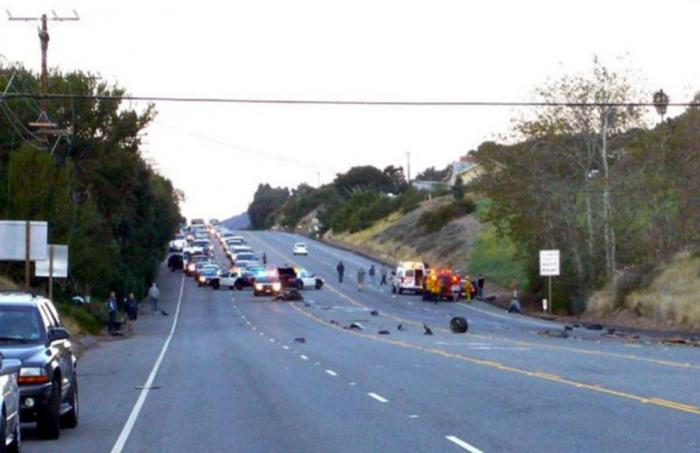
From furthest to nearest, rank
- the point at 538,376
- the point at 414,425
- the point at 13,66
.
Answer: the point at 13,66 → the point at 538,376 → the point at 414,425

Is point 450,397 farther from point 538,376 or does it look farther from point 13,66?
point 13,66

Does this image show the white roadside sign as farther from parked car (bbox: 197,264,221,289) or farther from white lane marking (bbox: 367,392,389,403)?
white lane marking (bbox: 367,392,389,403)

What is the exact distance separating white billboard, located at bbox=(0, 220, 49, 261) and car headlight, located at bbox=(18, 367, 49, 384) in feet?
86.6

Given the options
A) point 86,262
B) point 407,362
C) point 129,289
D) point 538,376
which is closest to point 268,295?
point 129,289

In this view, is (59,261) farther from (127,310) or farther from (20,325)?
(20,325)

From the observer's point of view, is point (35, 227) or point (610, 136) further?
point (610, 136)

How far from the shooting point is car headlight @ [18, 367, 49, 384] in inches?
634

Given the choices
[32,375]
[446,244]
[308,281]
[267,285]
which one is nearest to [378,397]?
[32,375]

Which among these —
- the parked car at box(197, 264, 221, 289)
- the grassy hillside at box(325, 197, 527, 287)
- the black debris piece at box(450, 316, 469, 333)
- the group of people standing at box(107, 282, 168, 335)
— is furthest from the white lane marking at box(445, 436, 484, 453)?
the parked car at box(197, 264, 221, 289)

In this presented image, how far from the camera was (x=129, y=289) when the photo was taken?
77.6 metres

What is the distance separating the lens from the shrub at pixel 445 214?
137250 mm

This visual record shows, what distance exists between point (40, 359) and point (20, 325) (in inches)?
50.3

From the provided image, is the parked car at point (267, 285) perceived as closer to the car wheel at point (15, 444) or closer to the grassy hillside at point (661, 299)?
the grassy hillside at point (661, 299)

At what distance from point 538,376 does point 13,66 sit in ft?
153
